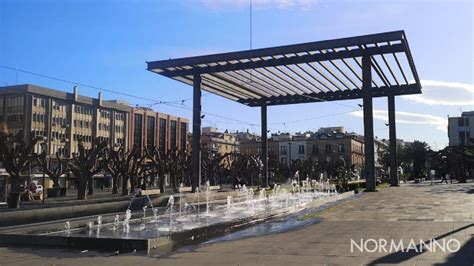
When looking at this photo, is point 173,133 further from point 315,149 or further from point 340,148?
point 340,148

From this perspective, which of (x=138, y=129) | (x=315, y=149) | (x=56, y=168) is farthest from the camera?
(x=315, y=149)

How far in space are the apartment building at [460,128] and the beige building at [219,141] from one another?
158 feet

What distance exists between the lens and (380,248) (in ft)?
30.7

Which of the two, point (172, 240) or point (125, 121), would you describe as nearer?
point (172, 240)

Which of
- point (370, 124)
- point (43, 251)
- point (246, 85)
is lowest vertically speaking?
point (43, 251)

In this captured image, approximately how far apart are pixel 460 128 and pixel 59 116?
250 feet

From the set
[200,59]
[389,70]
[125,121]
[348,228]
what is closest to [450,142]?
[125,121]

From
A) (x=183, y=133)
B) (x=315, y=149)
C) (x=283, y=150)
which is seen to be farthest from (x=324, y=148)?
(x=183, y=133)

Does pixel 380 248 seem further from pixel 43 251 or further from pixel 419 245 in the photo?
pixel 43 251

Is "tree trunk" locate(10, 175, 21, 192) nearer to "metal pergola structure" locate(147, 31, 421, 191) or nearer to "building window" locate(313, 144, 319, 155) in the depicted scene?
"metal pergola structure" locate(147, 31, 421, 191)

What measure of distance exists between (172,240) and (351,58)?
2430 centimetres

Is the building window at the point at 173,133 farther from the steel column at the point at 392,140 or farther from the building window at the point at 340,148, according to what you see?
the steel column at the point at 392,140

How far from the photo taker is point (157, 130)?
105812mm

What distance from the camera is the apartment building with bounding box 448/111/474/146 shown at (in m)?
97.6
